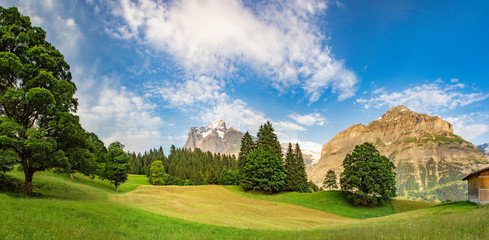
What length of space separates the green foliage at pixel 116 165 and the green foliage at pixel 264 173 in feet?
89.4

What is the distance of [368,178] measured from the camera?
3975 cm

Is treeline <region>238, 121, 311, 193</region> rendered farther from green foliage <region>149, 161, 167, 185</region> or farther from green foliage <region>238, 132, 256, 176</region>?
green foliage <region>149, 161, 167, 185</region>

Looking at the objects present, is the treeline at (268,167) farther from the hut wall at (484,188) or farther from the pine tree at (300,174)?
the hut wall at (484,188)

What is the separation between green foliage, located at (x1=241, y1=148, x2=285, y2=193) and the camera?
5334cm

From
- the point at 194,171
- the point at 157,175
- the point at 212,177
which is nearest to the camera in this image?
the point at 157,175

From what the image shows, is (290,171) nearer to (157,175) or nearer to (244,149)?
(244,149)

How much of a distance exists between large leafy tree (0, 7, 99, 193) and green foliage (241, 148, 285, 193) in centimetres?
3919

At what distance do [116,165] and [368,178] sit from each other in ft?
159

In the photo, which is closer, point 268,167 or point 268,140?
point 268,167

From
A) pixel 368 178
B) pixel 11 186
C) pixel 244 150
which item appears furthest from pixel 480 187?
pixel 11 186

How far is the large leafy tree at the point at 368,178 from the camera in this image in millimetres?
39969

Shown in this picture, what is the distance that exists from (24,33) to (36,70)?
314cm

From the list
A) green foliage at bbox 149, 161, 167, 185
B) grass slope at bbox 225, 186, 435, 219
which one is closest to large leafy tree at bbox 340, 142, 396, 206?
grass slope at bbox 225, 186, 435, 219

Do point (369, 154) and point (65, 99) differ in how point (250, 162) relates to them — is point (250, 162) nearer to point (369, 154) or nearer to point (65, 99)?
point (369, 154)
